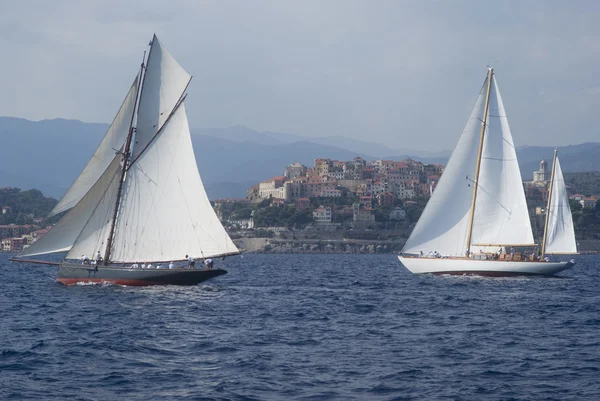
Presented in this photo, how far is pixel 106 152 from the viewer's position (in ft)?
173

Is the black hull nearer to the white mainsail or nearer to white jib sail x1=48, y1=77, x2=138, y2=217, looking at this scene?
the white mainsail

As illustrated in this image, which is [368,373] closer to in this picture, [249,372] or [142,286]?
[249,372]

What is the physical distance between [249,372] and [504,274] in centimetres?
4128

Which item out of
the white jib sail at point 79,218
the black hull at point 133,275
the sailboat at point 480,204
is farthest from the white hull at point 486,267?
the white jib sail at point 79,218

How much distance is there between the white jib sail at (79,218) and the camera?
5181 centimetres

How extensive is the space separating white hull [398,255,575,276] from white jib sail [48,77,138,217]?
79.0 ft

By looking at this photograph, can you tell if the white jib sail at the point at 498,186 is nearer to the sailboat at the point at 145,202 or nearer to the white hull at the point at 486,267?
the white hull at the point at 486,267

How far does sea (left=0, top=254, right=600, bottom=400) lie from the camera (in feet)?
77.9

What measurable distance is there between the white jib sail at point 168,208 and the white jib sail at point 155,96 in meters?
0.57

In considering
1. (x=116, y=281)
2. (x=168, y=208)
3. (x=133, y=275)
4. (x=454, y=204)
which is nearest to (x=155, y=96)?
(x=168, y=208)

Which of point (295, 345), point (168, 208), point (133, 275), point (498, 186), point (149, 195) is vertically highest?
point (498, 186)

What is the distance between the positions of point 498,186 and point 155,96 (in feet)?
86.2

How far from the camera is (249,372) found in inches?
1014

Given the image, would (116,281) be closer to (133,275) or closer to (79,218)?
(133,275)
